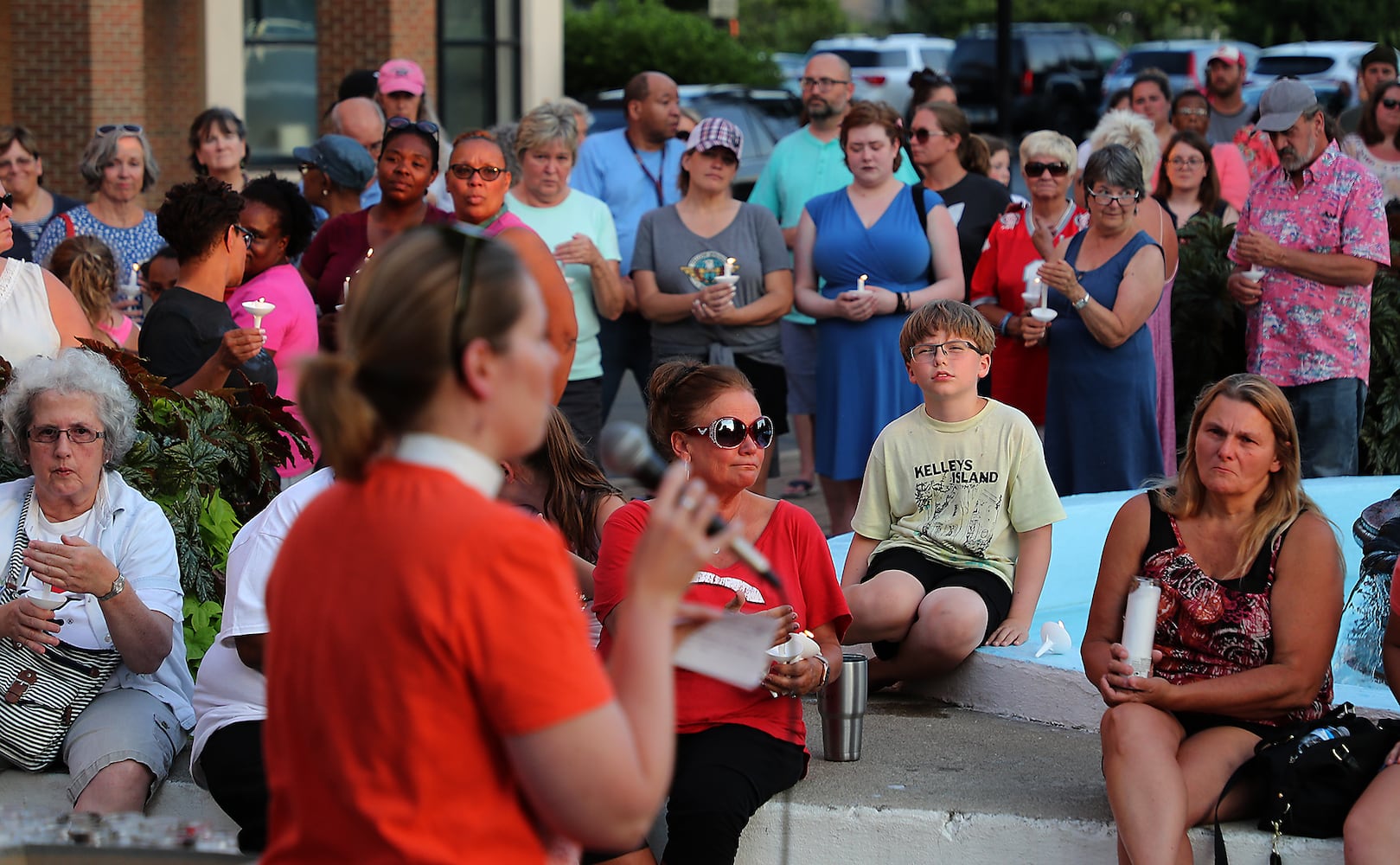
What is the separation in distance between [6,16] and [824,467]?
→ 41.3 ft

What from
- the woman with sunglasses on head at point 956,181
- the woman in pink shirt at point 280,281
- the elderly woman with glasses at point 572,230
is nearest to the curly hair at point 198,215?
the woman in pink shirt at point 280,281

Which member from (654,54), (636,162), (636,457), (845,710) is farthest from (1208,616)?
(654,54)

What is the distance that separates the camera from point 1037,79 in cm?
2906

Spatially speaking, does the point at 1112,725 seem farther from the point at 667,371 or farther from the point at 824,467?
the point at 824,467

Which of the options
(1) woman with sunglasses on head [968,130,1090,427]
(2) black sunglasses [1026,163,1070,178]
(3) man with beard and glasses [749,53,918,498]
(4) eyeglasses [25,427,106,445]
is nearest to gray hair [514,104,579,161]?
(3) man with beard and glasses [749,53,918,498]

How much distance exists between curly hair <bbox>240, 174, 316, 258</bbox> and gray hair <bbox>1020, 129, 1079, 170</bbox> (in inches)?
130

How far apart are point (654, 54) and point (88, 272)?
19858 mm

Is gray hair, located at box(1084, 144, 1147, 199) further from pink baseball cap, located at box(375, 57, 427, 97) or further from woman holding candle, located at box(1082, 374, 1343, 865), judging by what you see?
pink baseball cap, located at box(375, 57, 427, 97)

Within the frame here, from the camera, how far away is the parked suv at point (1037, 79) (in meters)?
27.7

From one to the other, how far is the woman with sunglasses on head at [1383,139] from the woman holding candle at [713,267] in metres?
4.30

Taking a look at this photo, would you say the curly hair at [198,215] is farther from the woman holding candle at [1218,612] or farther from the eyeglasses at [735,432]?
the woman holding candle at [1218,612]

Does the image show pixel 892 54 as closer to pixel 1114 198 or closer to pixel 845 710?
pixel 1114 198

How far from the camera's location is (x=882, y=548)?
5.43m

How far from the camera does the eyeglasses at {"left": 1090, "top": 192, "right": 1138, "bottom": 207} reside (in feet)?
23.4
